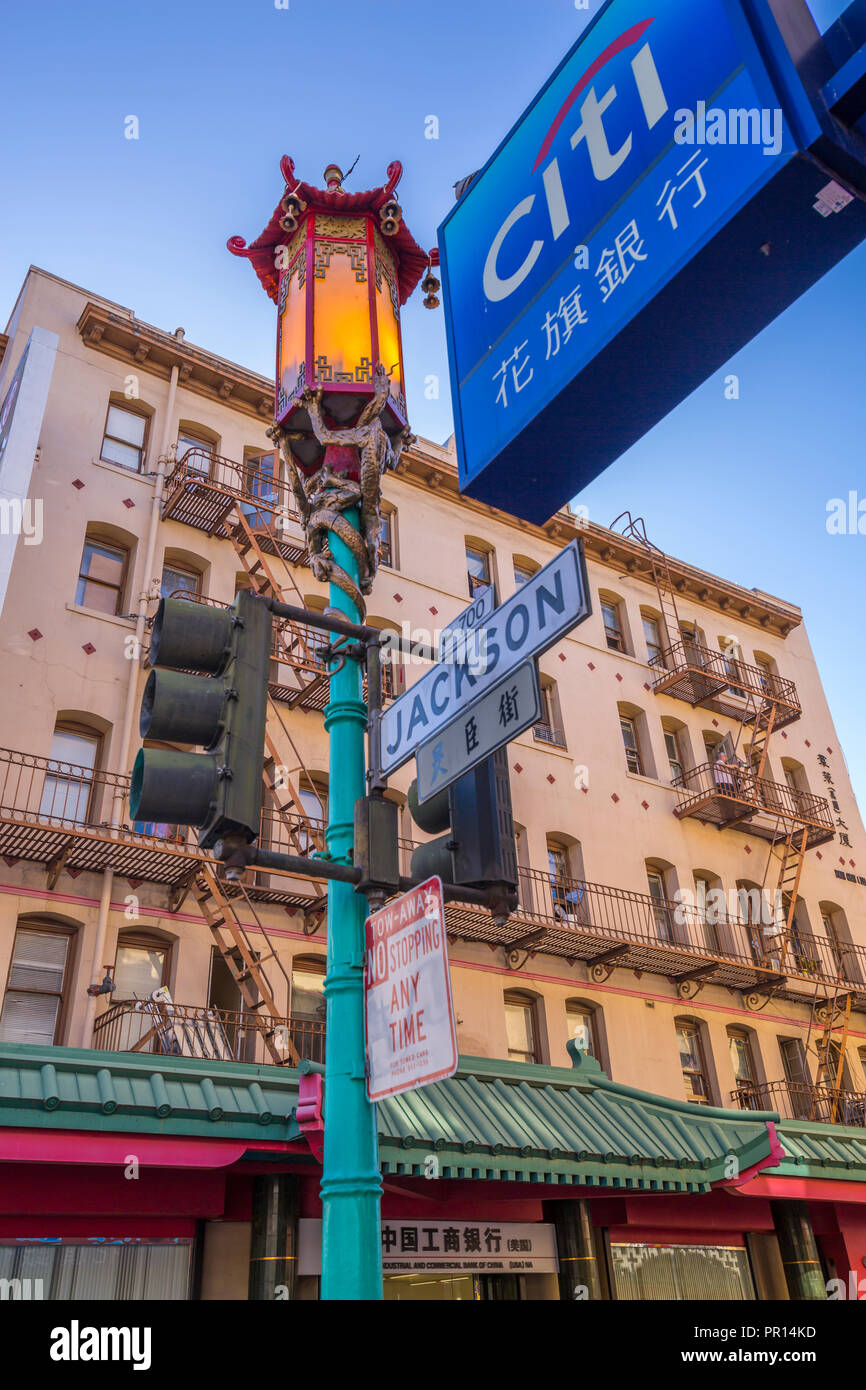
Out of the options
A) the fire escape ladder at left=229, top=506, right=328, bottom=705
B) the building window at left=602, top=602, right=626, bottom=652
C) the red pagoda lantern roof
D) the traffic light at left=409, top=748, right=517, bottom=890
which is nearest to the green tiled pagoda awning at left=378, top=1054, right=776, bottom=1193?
the fire escape ladder at left=229, top=506, right=328, bottom=705

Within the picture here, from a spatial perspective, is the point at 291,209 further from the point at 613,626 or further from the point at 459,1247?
the point at 613,626

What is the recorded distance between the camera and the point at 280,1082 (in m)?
12.9

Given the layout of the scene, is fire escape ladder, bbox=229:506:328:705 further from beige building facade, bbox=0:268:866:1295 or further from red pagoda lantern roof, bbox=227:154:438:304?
red pagoda lantern roof, bbox=227:154:438:304

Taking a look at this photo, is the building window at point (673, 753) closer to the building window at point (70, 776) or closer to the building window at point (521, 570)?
the building window at point (521, 570)

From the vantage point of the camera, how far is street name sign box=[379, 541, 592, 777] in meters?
3.89

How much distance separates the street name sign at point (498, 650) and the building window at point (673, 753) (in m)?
22.4

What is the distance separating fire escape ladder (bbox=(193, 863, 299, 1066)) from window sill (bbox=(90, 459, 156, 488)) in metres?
8.24

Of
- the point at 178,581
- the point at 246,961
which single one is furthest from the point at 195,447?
the point at 246,961

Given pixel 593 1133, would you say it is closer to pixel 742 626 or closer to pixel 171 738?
pixel 171 738

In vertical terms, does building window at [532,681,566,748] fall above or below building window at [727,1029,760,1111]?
above

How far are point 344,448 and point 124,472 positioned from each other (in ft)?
49.6

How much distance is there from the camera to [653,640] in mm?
29578

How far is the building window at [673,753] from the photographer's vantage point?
27.1m
